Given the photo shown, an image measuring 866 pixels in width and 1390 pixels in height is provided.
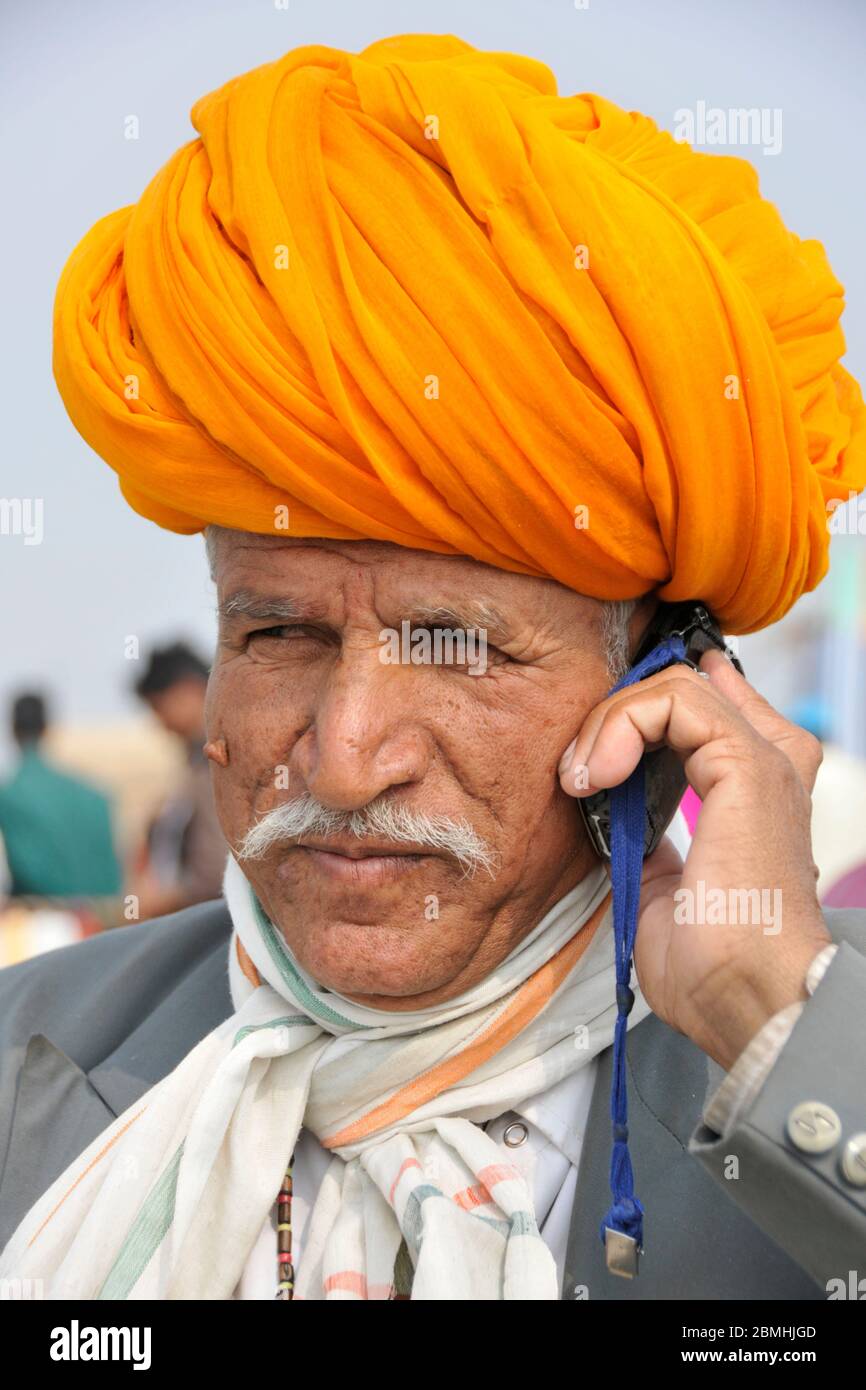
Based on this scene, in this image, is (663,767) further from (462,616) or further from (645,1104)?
(645,1104)

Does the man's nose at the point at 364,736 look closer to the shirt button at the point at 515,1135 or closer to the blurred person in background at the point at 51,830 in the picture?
the shirt button at the point at 515,1135

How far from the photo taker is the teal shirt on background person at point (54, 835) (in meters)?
8.73

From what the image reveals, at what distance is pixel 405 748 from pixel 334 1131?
0.72 m

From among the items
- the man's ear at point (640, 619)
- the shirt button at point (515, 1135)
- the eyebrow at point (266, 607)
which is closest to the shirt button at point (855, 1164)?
the shirt button at point (515, 1135)

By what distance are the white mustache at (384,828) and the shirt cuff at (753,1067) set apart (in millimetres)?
543

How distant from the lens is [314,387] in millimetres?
2553

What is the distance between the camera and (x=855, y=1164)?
7.12 feet

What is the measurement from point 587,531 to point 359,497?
0.38 metres

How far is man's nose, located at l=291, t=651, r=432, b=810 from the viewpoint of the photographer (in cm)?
249

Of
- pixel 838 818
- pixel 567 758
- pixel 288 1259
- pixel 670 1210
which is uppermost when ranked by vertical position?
pixel 567 758

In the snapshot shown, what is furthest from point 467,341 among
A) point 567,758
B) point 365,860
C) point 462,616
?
point 365,860

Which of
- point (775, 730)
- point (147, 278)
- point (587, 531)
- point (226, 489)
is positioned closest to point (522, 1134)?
point (775, 730)

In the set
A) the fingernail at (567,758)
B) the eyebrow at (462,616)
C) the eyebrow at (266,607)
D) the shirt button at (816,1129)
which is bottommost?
the shirt button at (816,1129)

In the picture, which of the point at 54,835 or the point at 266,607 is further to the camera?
the point at 54,835
